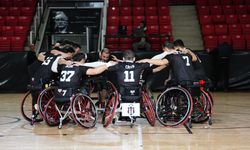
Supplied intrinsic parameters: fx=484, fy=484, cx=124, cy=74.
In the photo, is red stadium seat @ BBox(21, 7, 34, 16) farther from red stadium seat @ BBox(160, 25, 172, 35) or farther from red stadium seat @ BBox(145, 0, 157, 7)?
red stadium seat @ BBox(160, 25, 172, 35)

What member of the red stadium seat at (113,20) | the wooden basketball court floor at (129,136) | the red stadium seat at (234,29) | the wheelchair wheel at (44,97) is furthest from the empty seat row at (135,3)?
the wheelchair wheel at (44,97)

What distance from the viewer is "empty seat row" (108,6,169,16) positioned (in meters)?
17.2

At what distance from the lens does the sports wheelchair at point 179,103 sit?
704cm

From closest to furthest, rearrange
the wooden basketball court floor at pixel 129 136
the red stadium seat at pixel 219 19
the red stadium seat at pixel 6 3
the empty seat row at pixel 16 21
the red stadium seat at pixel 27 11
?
the wooden basketball court floor at pixel 129 136 → the red stadium seat at pixel 219 19 → the empty seat row at pixel 16 21 → the red stadium seat at pixel 27 11 → the red stadium seat at pixel 6 3

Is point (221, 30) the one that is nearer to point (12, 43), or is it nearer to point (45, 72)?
point (12, 43)

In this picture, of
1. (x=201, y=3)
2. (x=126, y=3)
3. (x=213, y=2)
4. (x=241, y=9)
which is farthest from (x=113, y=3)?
(x=241, y=9)

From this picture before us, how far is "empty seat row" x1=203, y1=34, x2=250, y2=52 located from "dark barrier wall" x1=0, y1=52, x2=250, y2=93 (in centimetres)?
184

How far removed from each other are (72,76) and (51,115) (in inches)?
32.6

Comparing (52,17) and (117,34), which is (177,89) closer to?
(117,34)

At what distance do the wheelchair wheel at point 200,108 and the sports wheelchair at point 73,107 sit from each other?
1576 mm

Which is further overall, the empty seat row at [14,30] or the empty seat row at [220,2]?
the empty seat row at [220,2]

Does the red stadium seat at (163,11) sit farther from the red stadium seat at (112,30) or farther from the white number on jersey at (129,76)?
the white number on jersey at (129,76)

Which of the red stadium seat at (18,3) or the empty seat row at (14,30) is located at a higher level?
the red stadium seat at (18,3)

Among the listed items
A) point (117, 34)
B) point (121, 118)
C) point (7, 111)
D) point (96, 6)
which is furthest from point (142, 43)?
point (121, 118)
